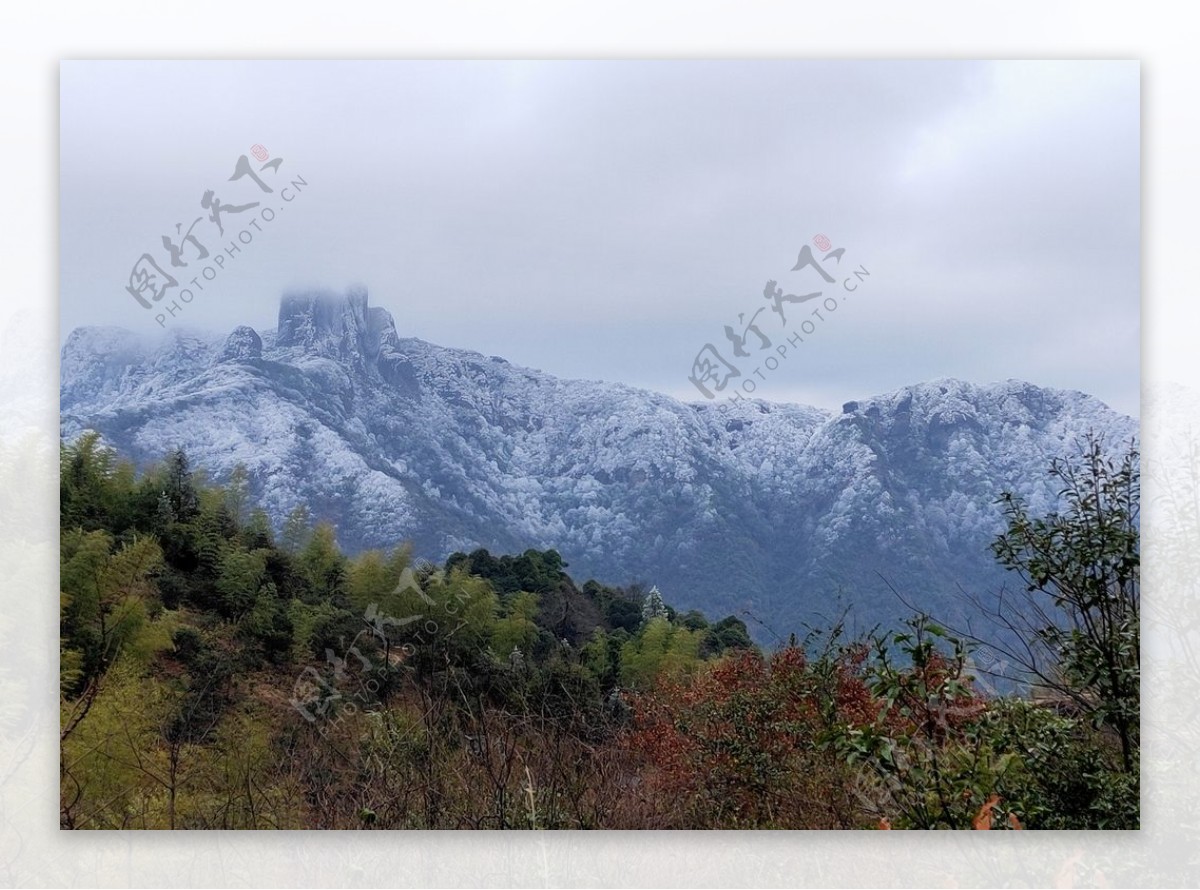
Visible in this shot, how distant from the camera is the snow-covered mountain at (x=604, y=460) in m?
5.13

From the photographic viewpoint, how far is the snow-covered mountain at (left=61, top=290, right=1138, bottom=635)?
5133 millimetres

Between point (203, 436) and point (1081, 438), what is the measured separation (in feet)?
12.9

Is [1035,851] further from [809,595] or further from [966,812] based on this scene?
[809,595]

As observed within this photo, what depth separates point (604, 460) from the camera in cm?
543

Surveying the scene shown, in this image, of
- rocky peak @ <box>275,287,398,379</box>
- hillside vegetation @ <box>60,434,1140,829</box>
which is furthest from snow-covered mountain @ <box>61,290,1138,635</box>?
hillside vegetation @ <box>60,434,1140,829</box>

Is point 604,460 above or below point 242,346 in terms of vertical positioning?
below

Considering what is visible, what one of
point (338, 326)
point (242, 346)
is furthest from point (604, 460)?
point (242, 346)

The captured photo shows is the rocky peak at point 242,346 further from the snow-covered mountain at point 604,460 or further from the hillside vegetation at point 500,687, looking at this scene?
the hillside vegetation at point 500,687

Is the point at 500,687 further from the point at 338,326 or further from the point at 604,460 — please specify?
the point at 338,326

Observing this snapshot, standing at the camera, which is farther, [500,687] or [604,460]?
[604,460]

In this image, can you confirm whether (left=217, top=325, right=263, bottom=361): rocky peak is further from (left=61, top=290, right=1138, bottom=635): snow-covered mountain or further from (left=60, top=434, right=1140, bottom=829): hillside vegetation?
(left=60, top=434, right=1140, bottom=829): hillside vegetation

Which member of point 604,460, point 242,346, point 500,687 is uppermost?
point 242,346

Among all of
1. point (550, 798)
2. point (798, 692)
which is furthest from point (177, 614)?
point (798, 692)

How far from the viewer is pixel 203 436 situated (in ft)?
17.2
